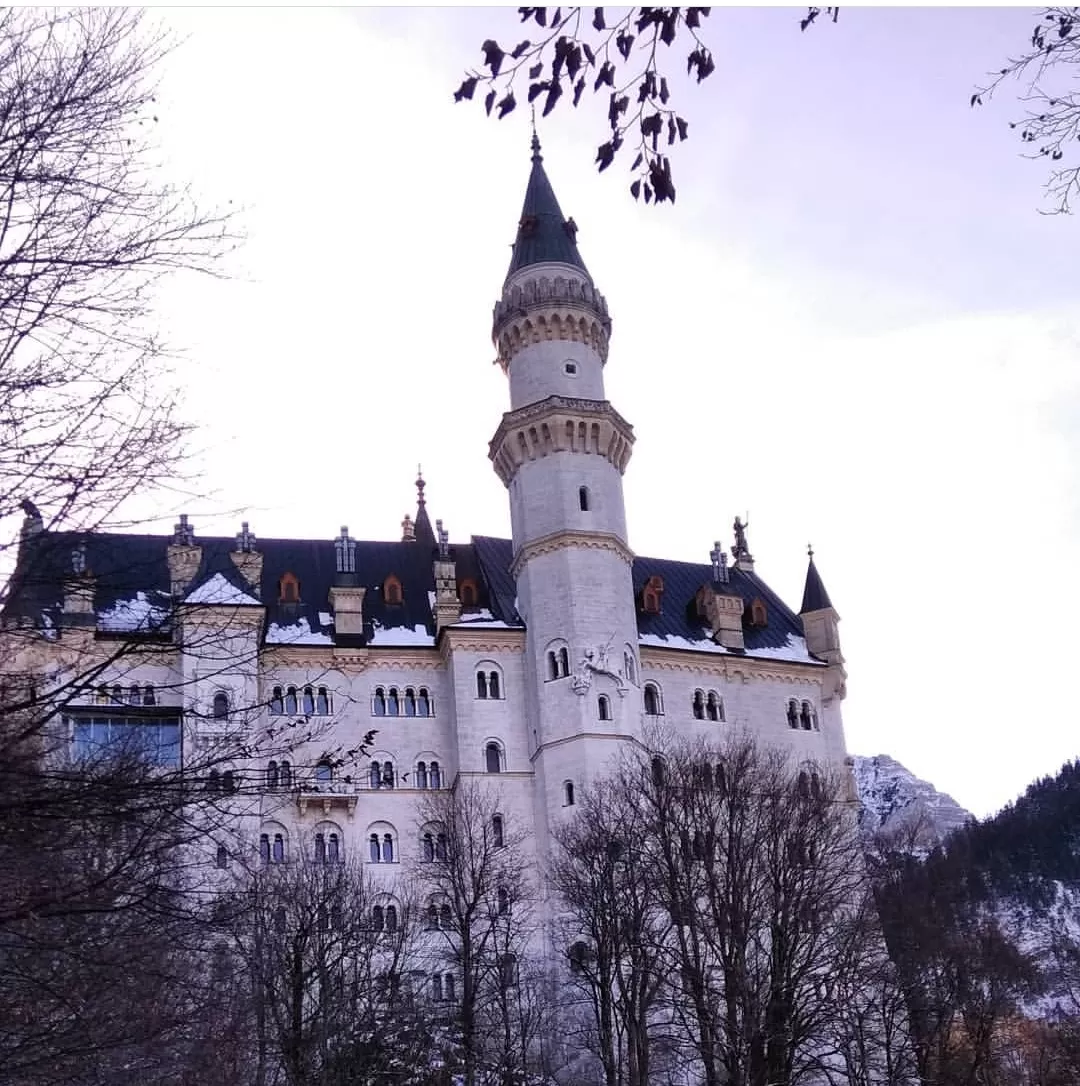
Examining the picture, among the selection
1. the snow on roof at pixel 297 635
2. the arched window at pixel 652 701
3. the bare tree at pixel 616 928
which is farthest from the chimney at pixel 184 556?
the arched window at pixel 652 701

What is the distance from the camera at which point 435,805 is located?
67812 mm

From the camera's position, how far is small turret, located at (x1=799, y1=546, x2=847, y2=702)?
78.8 meters

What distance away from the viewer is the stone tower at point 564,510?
6856 cm

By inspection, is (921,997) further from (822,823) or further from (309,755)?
(309,755)

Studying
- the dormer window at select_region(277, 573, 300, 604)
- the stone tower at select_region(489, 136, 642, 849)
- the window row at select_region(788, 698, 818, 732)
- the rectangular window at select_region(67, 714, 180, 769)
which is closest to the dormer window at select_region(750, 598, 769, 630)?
the window row at select_region(788, 698, 818, 732)

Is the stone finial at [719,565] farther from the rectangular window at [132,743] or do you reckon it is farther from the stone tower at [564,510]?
the rectangular window at [132,743]

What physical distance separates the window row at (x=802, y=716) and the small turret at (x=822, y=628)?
52.1 inches

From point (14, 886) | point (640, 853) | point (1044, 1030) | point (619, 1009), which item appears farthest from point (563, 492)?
point (14, 886)

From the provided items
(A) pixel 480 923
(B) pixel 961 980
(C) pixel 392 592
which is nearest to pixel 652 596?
(C) pixel 392 592

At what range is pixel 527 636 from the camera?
236 feet

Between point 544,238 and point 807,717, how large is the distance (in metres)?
26.9

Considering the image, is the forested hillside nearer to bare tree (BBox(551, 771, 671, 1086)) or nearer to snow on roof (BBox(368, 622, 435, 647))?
bare tree (BBox(551, 771, 671, 1086))

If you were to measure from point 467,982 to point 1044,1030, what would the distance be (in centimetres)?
5175

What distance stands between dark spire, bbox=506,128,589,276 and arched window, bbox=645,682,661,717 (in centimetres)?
2085
